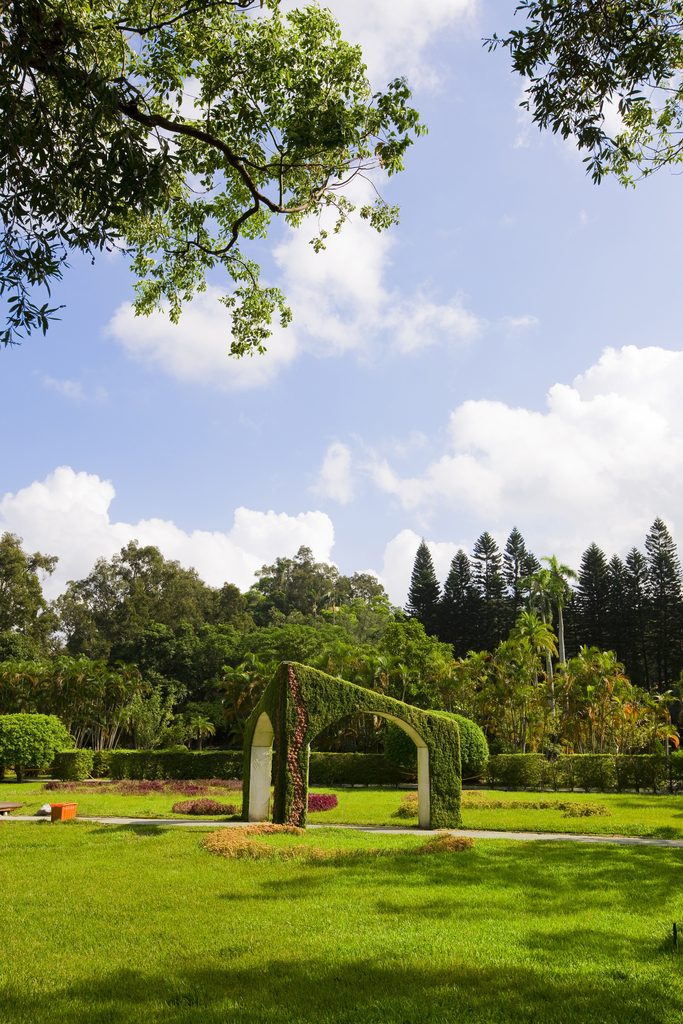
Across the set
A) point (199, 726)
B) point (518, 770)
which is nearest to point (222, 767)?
point (518, 770)

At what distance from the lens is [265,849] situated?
1138 centimetres

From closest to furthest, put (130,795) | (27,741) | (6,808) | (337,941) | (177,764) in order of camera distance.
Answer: (337,941) < (6,808) < (130,795) < (177,764) < (27,741)

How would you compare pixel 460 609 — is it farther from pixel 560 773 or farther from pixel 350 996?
pixel 350 996

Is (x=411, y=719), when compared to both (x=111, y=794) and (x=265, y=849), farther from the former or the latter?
(x=111, y=794)

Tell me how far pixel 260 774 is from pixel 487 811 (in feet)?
23.0

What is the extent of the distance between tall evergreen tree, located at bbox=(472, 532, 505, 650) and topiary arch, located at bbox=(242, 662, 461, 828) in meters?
46.8

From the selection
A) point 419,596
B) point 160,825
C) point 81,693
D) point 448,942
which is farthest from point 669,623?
point 448,942

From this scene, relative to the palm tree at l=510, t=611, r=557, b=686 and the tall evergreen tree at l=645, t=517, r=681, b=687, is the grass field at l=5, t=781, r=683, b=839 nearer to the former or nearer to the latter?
the palm tree at l=510, t=611, r=557, b=686

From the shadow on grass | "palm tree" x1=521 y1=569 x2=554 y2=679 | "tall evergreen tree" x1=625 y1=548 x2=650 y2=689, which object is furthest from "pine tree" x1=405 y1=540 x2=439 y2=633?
the shadow on grass

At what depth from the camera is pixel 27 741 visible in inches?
1183

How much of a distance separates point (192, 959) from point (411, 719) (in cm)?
1018

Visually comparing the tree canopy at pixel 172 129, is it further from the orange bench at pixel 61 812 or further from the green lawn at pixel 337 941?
the orange bench at pixel 61 812

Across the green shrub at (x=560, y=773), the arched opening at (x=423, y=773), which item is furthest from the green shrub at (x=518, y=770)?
the arched opening at (x=423, y=773)

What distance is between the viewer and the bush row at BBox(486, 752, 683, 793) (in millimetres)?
26156
